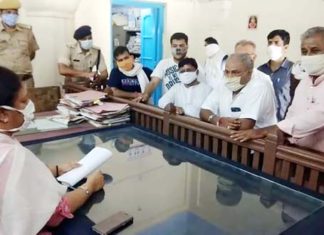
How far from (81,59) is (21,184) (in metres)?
2.52

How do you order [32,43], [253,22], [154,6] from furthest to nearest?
[154,6] < [253,22] < [32,43]

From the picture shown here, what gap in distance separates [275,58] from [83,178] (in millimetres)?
2357

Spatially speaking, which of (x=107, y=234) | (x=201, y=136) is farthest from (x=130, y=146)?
(x=107, y=234)

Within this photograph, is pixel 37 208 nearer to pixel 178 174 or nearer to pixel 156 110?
pixel 178 174

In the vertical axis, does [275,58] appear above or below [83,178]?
above

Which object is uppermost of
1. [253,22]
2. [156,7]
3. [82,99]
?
[156,7]

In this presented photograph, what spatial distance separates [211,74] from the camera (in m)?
3.54

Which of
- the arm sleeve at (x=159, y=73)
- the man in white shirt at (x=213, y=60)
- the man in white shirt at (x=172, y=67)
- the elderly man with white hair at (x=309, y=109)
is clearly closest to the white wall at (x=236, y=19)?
the man in white shirt at (x=213, y=60)

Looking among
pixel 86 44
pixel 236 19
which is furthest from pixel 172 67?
pixel 236 19

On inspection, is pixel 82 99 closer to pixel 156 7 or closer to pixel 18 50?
pixel 18 50

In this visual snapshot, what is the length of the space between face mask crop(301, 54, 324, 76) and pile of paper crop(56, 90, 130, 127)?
107 cm

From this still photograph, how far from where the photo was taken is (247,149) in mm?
1459

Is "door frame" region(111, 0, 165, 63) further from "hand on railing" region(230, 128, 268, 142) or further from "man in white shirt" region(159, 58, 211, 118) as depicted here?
"hand on railing" region(230, 128, 268, 142)

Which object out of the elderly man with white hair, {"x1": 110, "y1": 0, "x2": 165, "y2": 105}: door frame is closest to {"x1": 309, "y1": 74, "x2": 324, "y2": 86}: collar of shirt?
the elderly man with white hair
